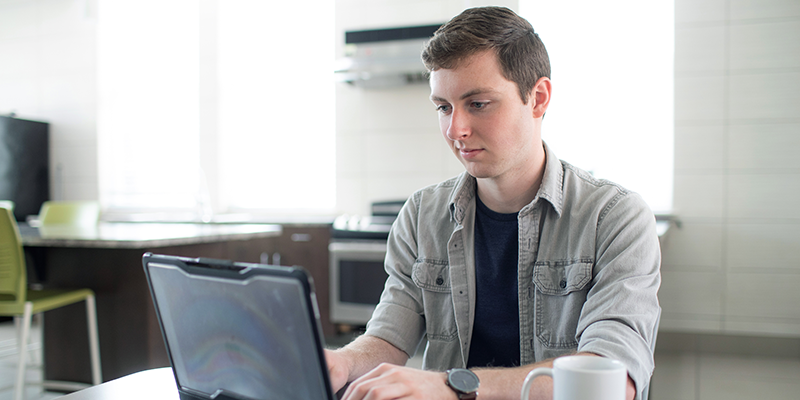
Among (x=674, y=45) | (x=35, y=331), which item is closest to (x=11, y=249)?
(x=35, y=331)

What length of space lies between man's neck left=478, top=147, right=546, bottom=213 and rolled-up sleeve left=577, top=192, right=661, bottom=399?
0.57 feet

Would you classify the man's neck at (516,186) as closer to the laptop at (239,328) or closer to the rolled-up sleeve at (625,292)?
the rolled-up sleeve at (625,292)

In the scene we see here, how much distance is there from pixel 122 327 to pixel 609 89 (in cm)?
322

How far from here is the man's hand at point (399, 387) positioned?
697mm

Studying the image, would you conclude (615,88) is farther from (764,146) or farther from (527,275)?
(527,275)

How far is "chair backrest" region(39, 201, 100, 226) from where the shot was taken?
3611mm

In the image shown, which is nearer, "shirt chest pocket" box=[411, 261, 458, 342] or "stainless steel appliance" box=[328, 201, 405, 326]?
"shirt chest pocket" box=[411, 261, 458, 342]

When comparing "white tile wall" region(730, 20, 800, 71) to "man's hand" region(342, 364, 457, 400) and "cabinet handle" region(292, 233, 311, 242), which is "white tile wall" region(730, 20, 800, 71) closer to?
"cabinet handle" region(292, 233, 311, 242)

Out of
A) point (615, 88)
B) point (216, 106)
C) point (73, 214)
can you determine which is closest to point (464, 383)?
point (615, 88)

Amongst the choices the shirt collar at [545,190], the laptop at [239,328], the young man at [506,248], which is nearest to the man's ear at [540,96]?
the young man at [506,248]

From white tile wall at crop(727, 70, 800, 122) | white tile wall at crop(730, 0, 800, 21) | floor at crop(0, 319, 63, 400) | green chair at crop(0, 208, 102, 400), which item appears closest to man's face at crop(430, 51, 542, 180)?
green chair at crop(0, 208, 102, 400)

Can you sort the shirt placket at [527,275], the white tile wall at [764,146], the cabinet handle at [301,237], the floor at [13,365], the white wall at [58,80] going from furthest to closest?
the white wall at [58,80]
the cabinet handle at [301,237]
the white tile wall at [764,146]
the floor at [13,365]
the shirt placket at [527,275]

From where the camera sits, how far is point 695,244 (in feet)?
11.3

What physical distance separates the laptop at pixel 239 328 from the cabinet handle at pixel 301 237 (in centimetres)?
296
